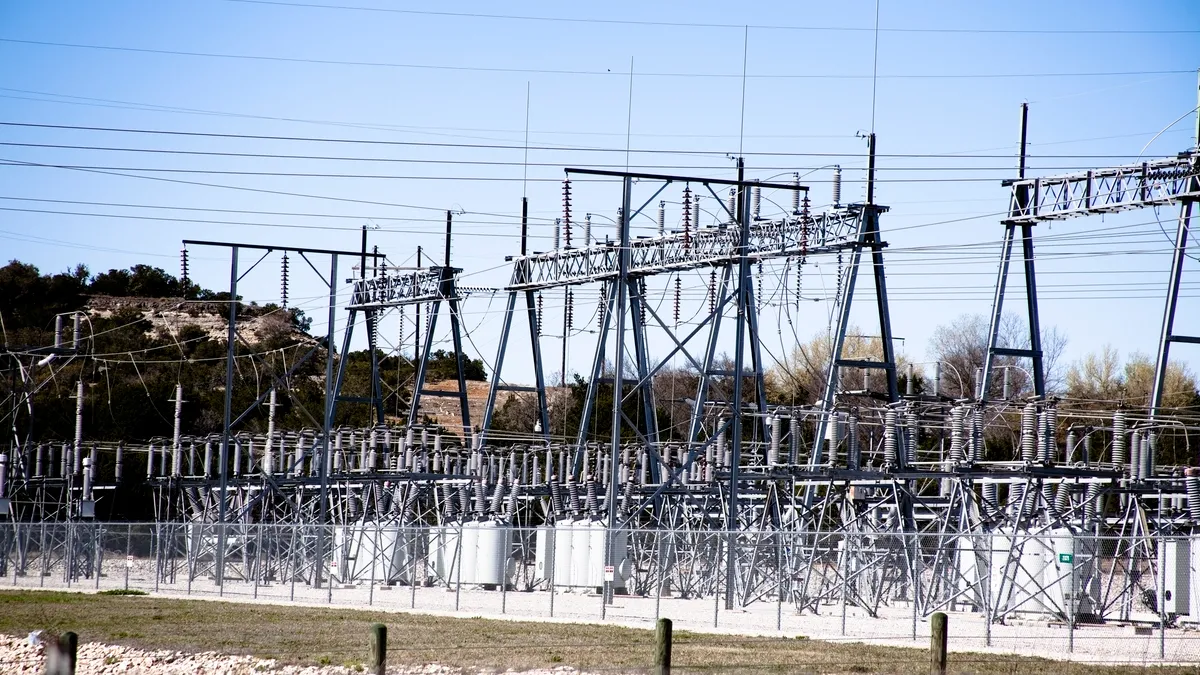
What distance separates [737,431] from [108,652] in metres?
12.3

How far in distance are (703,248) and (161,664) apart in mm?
17289

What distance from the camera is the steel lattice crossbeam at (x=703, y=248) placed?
3256 cm

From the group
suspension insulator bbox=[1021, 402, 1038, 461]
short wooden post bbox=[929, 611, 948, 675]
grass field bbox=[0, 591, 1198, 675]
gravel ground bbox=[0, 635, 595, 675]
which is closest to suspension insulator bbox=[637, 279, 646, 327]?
suspension insulator bbox=[1021, 402, 1038, 461]

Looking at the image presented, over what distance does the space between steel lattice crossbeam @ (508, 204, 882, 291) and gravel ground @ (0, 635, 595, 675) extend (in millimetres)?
14975

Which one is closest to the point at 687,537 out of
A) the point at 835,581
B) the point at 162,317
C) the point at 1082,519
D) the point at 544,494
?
the point at 835,581

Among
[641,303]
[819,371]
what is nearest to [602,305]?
[641,303]

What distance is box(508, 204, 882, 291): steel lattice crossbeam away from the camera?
32.6 metres

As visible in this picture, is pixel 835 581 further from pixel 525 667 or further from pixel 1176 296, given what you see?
pixel 525 667

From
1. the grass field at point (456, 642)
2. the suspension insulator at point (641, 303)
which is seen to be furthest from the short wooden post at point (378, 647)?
the suspension insulator at point (641, 303)

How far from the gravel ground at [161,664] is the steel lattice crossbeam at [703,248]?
49.1ft

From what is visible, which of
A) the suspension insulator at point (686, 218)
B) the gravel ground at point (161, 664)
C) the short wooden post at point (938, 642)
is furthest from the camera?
the suspension insulator at point (686, 218)

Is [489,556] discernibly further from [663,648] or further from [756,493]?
[663,648]

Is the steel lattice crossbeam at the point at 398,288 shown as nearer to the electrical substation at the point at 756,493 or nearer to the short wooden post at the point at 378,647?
the electrical substation at the point at 756,493

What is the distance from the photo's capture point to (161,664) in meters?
20.6
